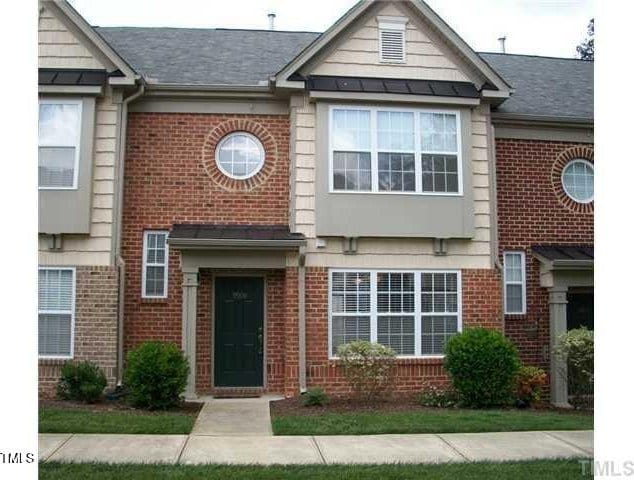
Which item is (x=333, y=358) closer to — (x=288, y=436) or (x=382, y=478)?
(x=288, y=436)

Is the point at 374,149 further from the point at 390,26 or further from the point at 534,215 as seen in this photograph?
the point at 534,215

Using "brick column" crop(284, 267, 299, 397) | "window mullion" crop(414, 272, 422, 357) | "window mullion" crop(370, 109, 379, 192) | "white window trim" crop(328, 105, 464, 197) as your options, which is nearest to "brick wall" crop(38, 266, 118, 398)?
"brick column" crop(284, 267, 299, 397)

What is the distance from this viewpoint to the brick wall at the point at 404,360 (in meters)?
11.7

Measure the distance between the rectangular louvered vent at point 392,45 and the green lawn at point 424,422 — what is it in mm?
6573

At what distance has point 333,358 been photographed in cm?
1176

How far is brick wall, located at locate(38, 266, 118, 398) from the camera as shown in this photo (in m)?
11.4

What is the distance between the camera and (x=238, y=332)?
483 inches

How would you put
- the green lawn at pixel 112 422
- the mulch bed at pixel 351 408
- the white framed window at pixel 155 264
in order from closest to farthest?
the green lawn at pixel 112 422 < the mulch bed at pixel 351 408 < the white framed window at pixel 155 264

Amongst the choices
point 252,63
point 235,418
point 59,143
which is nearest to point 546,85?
point 252,63

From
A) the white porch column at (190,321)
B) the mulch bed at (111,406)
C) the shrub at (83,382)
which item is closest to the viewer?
the mulch bed at (111,406)

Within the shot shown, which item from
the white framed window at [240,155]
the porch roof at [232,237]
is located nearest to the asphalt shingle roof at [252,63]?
the white framed window at [240,155]

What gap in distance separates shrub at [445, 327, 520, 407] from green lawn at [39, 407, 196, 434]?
4.48 meters

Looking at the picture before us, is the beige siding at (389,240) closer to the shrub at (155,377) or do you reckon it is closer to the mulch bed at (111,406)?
the shrub at (155,377)

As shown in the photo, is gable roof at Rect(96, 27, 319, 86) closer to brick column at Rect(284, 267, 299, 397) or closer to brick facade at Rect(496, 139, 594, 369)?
brick column at Rect(284, 267, 299, 397)
